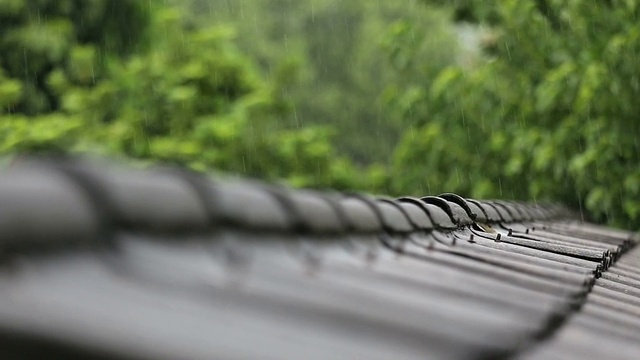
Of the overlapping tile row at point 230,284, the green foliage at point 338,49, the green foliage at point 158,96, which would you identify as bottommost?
the green foliage at point 338,49

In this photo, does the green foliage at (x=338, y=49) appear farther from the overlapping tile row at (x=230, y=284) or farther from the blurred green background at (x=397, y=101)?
the overlapping tile row at (x=230, y=284)

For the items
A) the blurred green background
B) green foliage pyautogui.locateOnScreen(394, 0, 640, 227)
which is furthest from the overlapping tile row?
green foliage pyautogui.locateOnScreen(394, 0, 640, 227)

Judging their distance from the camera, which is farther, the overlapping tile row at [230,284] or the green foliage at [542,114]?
the green foliage at [542,114]

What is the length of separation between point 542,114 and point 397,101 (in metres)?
2.09

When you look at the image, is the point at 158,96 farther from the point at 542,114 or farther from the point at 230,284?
the point at 230,284

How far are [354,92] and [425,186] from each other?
3232 cm

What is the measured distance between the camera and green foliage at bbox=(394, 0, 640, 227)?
8.43 m

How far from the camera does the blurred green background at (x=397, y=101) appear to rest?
8720mm

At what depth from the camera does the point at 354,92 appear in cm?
4338

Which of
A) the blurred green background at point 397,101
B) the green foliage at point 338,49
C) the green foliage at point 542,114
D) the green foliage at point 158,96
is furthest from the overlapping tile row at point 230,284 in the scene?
the green foliage at point 338,49

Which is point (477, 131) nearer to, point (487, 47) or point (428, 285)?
point (487, 47)

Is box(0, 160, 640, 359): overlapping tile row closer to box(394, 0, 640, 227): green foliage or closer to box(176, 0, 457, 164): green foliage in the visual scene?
box(394, 0, 640, 227): green foliage

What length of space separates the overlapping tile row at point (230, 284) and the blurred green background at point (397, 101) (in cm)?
620

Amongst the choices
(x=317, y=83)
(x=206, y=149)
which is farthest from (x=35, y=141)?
(x=317, y=83)
